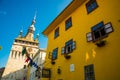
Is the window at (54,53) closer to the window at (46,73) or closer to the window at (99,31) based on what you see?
the window at (46,73)

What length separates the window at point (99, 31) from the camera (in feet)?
31.8

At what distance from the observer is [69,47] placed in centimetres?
1385

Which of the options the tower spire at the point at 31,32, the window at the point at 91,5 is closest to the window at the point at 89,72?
the window at the point at 91,5

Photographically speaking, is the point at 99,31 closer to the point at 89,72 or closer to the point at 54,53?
the point at 89,72

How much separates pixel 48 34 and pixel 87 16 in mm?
9333

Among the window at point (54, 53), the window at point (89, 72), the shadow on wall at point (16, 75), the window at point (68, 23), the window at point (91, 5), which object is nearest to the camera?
the window at point (89, 72)

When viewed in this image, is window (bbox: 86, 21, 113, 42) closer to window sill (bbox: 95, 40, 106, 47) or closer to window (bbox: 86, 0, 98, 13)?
window sill (bbox: 95, 40, 106, 47)

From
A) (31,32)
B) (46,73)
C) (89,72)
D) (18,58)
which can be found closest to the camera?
(89,72)

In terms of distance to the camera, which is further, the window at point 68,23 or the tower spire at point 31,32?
the tower spire at point 31,32

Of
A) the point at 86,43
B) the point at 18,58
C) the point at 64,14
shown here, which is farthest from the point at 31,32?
the point at 86,43

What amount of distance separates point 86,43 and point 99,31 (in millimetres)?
1619

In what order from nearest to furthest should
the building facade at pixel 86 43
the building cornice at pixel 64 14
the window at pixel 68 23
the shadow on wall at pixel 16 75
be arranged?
1. the building facade at pixel 86 43
2. the building cornice at pixel 64 14
3. the window at pixel 68 23
4. the shadow on wall at pixel 16 75

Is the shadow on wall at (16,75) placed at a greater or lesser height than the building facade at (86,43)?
lesser

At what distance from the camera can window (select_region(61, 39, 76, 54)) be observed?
13097 mm
